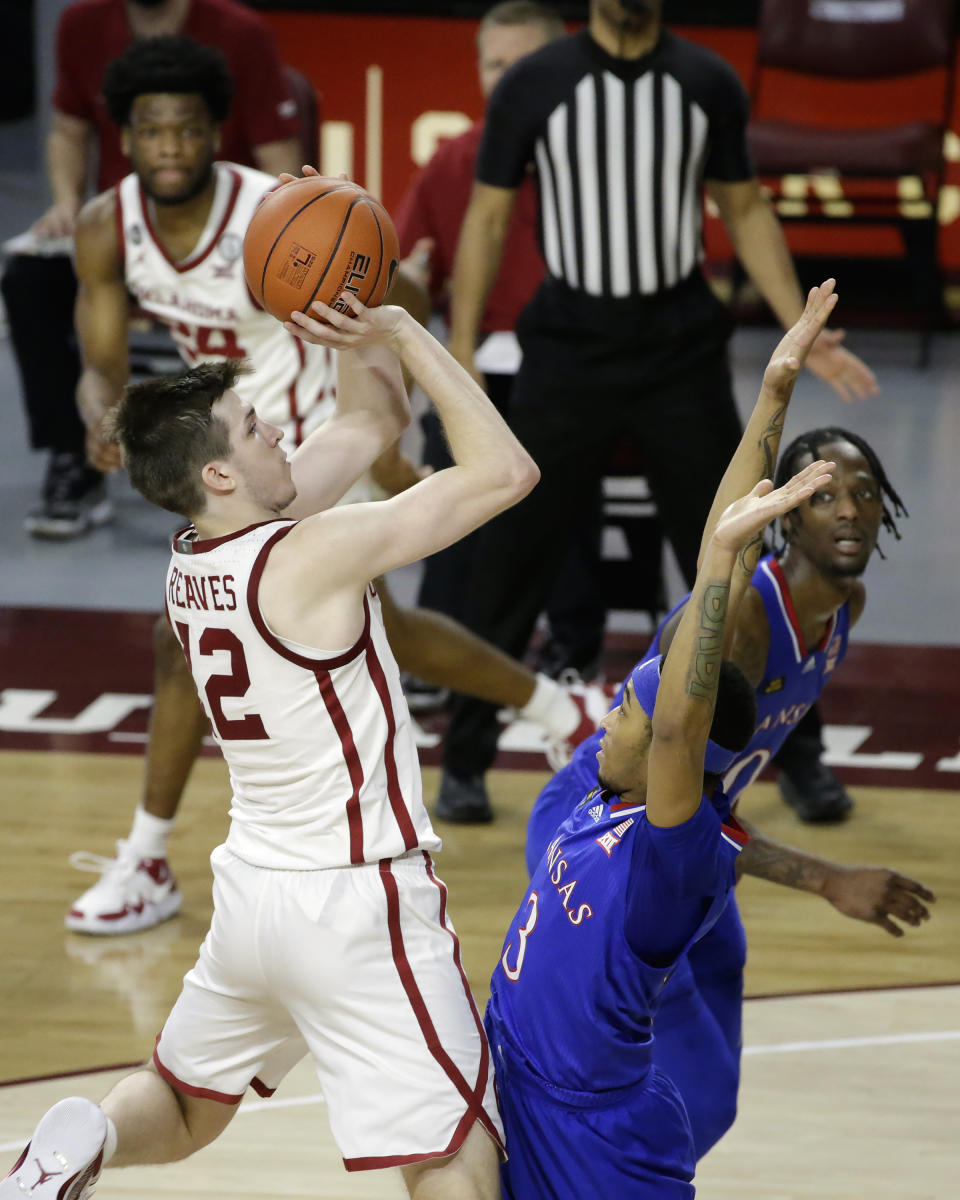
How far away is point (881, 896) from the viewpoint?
284cm

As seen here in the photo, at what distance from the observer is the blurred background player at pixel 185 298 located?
4.34 m

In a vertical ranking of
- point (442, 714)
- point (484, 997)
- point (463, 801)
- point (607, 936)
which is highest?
point (607, 936)

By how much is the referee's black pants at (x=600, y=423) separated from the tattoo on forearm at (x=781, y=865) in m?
1.68

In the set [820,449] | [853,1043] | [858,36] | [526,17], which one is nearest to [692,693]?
[820,449]

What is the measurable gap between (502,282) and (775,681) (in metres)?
3.06

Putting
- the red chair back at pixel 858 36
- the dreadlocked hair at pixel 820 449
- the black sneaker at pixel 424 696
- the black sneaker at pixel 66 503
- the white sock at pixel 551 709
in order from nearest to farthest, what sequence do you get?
the dreadlocked hair at pixel 820 449, the white sock at pixel 551 709, the black sneaker at pixel 424 696, the black sneaker at pixel 66 503, the red chair back at pixel 858 36

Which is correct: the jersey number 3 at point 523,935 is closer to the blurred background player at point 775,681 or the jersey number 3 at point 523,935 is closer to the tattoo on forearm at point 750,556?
the blurred background player at point 775,681

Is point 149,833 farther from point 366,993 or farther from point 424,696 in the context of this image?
point 366,993

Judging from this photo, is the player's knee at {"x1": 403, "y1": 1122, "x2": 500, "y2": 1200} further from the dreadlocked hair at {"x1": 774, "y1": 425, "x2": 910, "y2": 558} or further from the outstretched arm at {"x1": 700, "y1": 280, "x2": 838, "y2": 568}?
the dreadlocked hair at {"x1": 774, "y1": 425, "x2": 910, "y2": 558}

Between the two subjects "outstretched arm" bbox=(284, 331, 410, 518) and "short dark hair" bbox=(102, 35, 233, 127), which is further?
"short dark hair" bbox=(102, 35, 233, 127)

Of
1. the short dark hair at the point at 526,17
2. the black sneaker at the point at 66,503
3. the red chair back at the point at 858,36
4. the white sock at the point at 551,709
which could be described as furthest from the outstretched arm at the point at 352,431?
the red chair back at the point at 858,36

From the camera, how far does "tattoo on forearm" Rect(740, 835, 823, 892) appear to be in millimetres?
2938

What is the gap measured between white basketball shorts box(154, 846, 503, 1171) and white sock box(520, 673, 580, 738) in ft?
6.26

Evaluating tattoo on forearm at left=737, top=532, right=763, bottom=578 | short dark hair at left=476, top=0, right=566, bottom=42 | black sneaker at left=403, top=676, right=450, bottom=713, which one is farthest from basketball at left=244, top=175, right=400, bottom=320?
short dark hair at left=476, top=0, right=566, bottom=42
